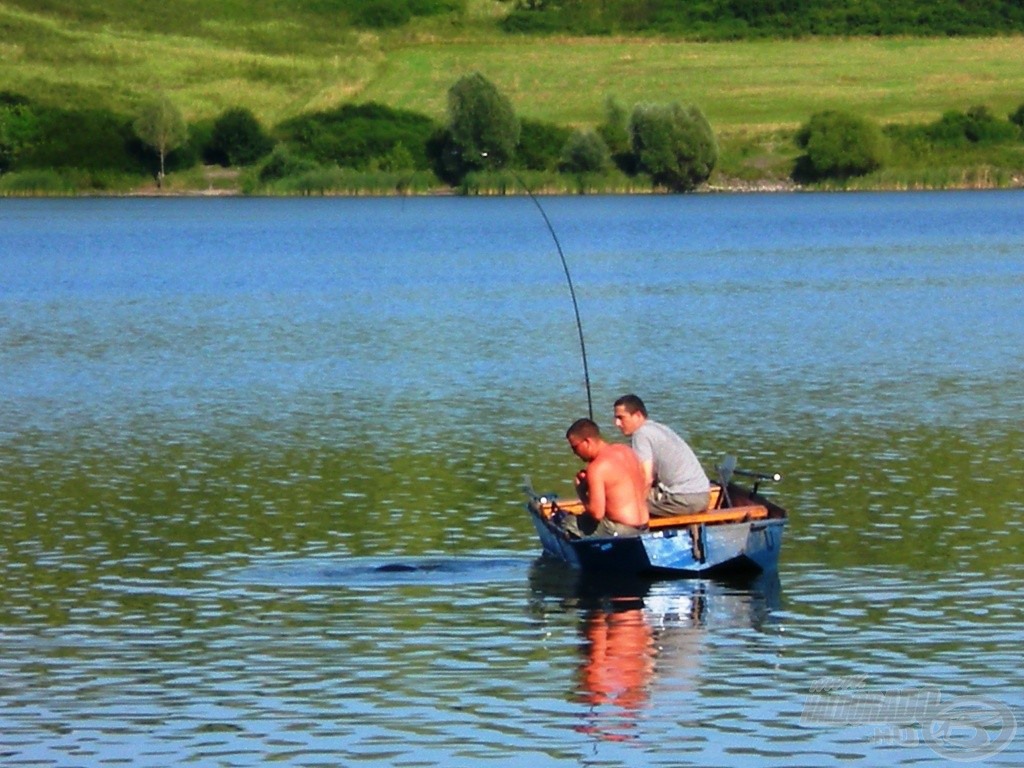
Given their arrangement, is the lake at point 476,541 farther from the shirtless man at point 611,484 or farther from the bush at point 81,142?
the bush at point 81,142

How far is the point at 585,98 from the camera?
129m

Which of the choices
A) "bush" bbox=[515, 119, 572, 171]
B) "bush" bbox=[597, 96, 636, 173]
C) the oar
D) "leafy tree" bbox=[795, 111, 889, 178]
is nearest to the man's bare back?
the oar

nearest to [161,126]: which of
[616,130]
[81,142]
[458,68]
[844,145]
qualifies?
[81,142]

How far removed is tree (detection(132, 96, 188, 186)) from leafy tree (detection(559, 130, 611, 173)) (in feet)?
70.5

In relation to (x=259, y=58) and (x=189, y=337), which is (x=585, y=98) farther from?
(x=189, y=337)

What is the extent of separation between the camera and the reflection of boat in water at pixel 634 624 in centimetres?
1274

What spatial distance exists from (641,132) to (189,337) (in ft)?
242

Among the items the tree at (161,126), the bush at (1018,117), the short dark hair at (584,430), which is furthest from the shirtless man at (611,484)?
the bush at (1018,117)

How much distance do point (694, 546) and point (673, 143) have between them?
315ft

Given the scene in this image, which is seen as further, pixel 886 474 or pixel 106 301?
pixel 106 301

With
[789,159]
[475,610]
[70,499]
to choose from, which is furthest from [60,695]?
[789,159]

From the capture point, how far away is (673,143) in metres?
111

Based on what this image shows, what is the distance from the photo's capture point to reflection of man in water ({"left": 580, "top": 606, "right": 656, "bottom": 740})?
486 inches

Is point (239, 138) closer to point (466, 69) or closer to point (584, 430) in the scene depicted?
point (466, 69)
